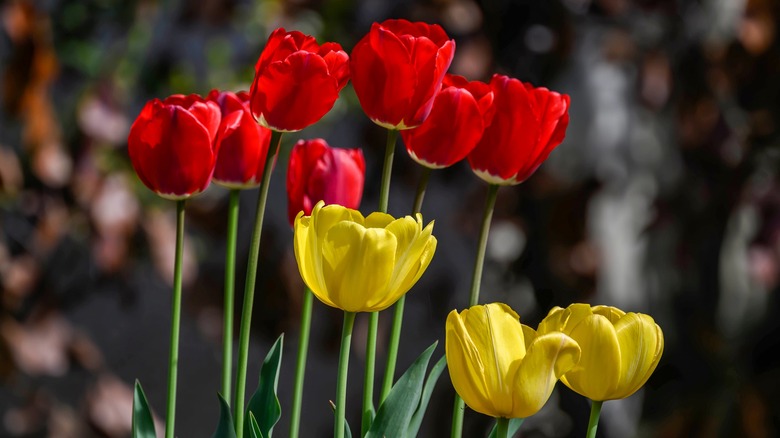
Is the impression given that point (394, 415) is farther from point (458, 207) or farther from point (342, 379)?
point (458, 207)

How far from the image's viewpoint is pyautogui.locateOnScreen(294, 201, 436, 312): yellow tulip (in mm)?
447

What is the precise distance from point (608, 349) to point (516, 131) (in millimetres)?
123

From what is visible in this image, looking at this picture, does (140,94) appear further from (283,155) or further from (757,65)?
(757,65)

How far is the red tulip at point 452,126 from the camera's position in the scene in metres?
0.51

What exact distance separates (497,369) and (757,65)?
4.08ft

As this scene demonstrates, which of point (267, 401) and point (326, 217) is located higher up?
point (326, 217)

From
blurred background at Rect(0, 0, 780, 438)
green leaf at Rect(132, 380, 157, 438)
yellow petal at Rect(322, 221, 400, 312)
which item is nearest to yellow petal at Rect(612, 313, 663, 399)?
yellow petal at Rect(322, 221, 400, 312)

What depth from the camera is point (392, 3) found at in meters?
1.62

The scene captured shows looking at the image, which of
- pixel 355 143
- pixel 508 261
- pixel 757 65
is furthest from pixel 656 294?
pixel 355 143

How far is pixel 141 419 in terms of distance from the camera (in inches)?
21.0

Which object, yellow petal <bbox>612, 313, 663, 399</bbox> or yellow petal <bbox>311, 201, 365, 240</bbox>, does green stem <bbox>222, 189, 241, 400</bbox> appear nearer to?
yellow petal <bbox>311, 201, 365, 240</bbox>

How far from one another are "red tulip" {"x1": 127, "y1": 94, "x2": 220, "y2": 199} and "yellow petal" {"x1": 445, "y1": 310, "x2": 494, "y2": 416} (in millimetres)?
138

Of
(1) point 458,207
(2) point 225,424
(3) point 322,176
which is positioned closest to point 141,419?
(2) point 225,424

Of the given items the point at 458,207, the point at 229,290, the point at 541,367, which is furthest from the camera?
the point at 458,207
